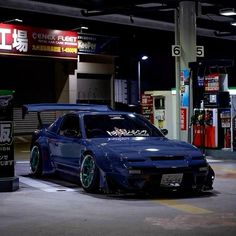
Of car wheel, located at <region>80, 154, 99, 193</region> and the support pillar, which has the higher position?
the support pillar

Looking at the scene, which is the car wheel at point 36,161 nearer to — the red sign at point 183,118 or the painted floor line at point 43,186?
the painted floor line at point 43,186

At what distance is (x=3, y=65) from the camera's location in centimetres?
2578

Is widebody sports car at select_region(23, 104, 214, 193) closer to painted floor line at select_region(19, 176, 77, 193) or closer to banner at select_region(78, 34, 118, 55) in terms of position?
painted floor line at select_region(19, 176, 77, 193)

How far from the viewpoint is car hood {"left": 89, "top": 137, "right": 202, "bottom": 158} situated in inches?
391

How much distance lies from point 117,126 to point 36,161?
2.33 m

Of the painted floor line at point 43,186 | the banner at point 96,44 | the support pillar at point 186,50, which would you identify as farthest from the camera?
the banner at point 96,44

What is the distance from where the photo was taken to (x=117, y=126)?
37.7 feet

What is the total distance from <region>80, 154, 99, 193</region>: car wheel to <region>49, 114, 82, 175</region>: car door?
15.2 inches

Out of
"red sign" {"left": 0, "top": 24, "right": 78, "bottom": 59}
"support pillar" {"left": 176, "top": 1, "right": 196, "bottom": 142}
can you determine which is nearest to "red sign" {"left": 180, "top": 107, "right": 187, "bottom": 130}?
"support pillar" {"left": 176, "top": 1, "right": 196, "bottom": 142}

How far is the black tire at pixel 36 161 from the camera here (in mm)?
12775

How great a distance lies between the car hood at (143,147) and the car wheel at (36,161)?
241 centimetres

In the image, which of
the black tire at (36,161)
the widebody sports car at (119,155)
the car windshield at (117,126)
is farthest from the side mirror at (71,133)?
the black tire at (36,161)

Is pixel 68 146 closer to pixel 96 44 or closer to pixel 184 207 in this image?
pixel 184 207

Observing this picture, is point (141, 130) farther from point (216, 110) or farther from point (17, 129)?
point (17, 129)
